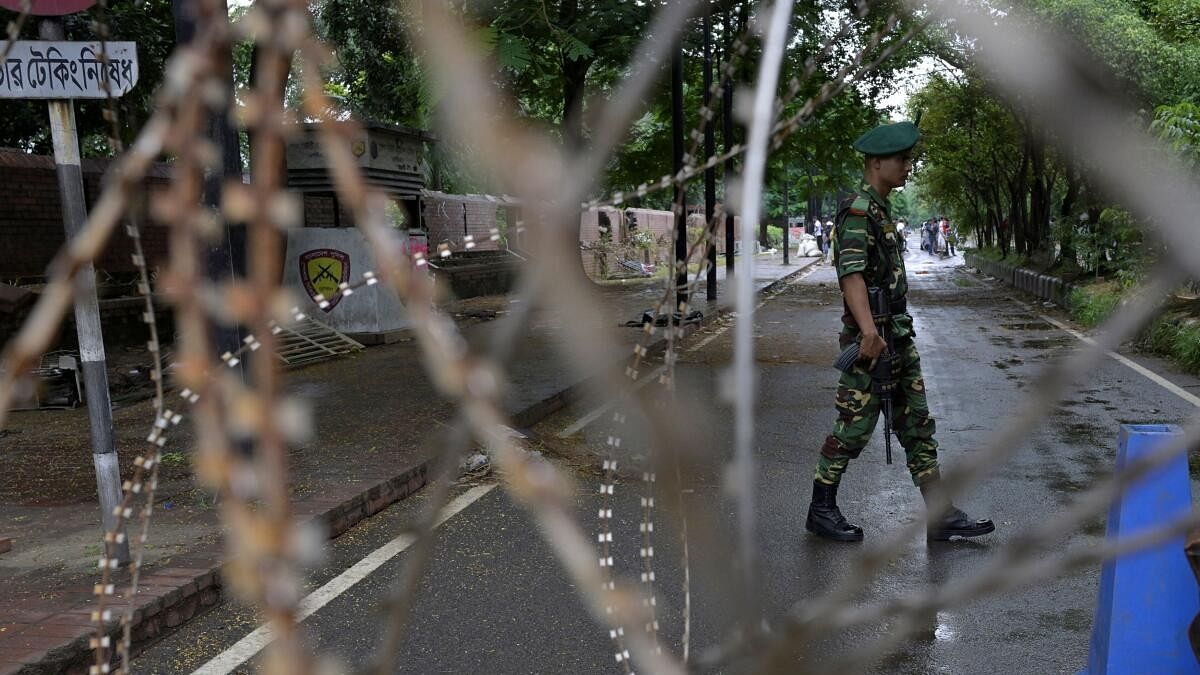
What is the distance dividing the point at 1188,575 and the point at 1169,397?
21.5 ft

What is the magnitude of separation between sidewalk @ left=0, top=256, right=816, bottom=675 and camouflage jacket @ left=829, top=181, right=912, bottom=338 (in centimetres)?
73

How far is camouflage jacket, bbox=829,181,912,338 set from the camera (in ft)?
15.4

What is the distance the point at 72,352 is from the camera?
923cm

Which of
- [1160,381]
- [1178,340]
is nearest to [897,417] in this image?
[1160,381]

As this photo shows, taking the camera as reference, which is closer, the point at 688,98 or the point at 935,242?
the point at 688,98

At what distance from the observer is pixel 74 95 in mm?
4199

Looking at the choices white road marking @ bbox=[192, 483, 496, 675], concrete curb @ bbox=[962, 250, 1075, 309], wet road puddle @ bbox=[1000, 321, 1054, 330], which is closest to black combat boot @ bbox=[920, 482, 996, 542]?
white road marking @ bbox=[192, 483, 496, 675]

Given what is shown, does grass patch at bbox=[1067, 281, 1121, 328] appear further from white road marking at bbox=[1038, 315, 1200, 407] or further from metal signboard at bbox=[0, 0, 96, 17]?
metal signboard at bbox=[0, 0, 96, 17]

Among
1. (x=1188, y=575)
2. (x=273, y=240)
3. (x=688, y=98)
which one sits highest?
(x=688, y=98)

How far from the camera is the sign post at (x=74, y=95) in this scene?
4152 millimetres

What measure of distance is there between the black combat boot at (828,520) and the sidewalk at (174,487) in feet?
3.87

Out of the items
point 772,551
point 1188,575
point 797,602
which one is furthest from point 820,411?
point 1188,575

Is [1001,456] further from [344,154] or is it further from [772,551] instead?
[772,551]

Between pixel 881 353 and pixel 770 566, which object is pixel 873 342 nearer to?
pixel 881 353
